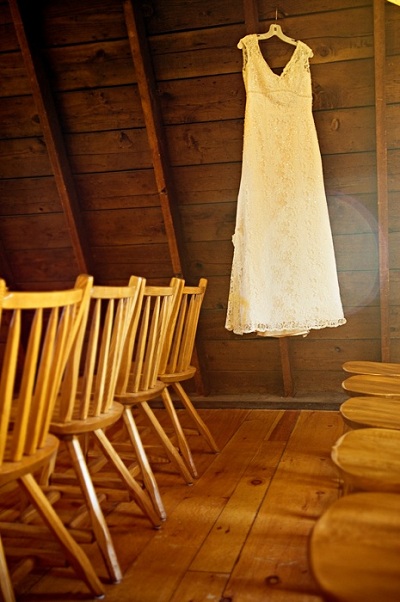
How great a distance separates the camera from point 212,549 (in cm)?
160

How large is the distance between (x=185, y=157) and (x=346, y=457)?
2122 mm

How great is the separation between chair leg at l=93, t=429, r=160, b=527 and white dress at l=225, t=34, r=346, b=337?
110 centimetres

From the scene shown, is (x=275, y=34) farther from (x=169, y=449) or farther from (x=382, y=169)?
(x=169, y=449)

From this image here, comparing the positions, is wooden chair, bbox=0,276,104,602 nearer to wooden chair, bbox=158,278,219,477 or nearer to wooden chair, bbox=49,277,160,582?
wooden chair, bbox=49,277,160,582

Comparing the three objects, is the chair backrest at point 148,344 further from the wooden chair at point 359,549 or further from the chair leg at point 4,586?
the wooden chair at point 359,549

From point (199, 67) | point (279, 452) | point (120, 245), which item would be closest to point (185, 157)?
point (199, 67)

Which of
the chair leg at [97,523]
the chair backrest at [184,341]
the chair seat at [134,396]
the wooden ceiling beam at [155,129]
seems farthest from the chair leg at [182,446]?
→ the wooden ceiling beam at [155,129]

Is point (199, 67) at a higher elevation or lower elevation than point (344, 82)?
higher

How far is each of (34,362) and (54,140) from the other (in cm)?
189

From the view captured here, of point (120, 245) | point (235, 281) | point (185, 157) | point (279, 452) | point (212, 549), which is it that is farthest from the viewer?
point (120, 245)

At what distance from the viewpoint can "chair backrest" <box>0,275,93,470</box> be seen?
45.7 inches

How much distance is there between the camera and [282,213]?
2.59m

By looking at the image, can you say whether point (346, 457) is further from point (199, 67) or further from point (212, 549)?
point (199, 67)

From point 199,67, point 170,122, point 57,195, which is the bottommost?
point 57,195
